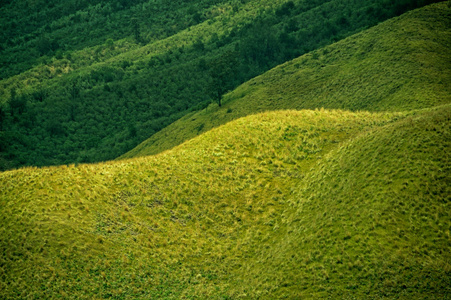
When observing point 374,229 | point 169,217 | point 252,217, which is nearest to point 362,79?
point 252,217

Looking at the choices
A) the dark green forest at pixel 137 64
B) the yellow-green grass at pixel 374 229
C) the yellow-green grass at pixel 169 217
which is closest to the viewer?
the yellow-green grass at pixel 374 229

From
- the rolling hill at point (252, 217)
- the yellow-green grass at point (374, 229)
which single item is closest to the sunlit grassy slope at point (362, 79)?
the rolling hill at point (252, 217)

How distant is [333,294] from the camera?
75.6 ft

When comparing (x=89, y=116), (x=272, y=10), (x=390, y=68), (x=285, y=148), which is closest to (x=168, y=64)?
(x=89, y=116)

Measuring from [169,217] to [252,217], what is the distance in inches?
282

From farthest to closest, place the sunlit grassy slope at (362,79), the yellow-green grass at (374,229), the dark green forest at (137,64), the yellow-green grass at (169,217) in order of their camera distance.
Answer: the dark green forest at (137,64), the sunlit grassy slope at (362,79), the yellow-green grass at (169,217), the yellow-green grass at (374,229)

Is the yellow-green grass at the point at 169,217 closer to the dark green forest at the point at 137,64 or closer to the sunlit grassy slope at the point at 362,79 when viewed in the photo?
the sunlit grassy slope at the point at 362,79

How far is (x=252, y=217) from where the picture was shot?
33938 millimetres

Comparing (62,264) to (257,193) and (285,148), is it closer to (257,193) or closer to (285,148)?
(257,193)

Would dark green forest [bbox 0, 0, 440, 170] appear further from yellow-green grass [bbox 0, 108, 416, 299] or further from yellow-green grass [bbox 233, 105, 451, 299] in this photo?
yellow-green grass [bbox 233, 105, 451, 299]

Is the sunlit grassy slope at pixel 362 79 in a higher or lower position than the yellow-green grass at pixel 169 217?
lower

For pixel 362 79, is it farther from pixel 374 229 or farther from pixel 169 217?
pixel 169 217

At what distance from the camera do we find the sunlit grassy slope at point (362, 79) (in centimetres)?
6150

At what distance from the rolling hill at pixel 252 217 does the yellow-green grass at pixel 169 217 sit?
0.10m
